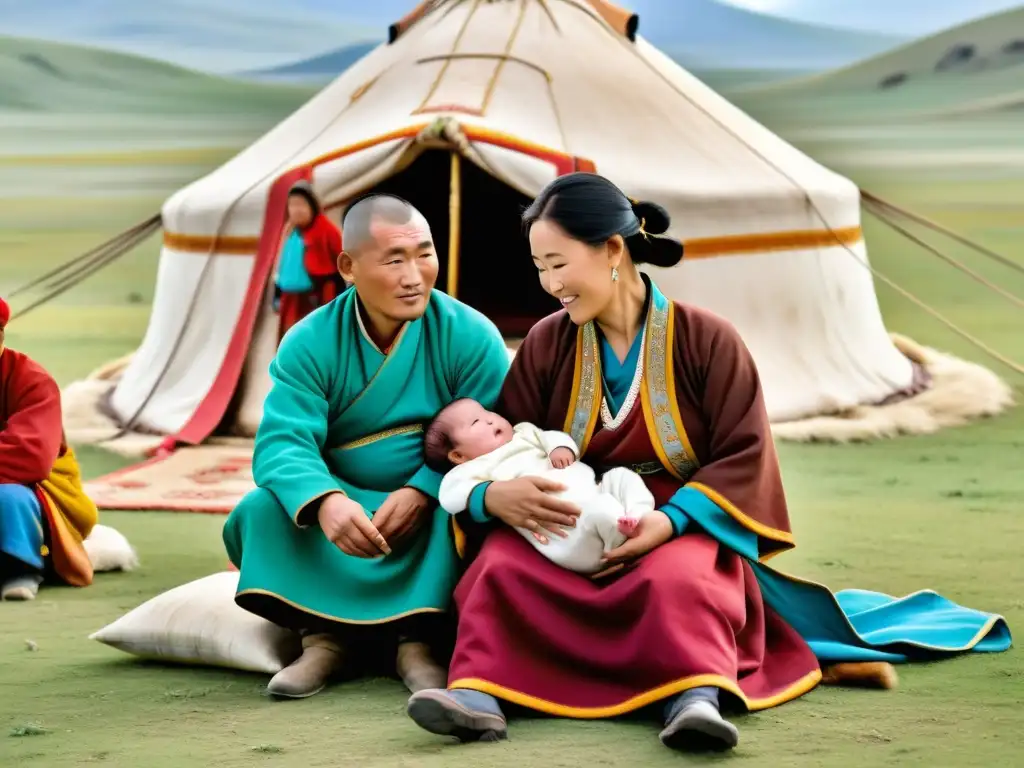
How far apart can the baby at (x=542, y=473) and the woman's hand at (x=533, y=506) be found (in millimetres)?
15

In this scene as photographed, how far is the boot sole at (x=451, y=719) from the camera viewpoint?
8.63 ft

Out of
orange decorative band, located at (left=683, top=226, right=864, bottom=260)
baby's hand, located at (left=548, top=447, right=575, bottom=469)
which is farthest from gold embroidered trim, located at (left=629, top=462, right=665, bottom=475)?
orange decorative band, located at (left=683, top=226, right=864, bottom=260)

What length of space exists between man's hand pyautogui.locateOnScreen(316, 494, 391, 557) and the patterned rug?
2.30m

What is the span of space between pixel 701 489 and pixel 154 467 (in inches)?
138

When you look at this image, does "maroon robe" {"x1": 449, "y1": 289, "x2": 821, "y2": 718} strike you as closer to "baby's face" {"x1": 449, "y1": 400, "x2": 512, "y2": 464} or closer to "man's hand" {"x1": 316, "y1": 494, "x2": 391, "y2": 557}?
"baby's face" {"x1": 449, "y1": 400, "x2": 512, "y2": 464}

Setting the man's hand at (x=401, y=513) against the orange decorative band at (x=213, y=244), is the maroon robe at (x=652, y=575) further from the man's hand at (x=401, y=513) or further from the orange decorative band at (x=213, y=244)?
the orange decorative band at (x=213, y=244)

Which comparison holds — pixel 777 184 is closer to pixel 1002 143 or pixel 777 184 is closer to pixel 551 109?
pixel 551 109

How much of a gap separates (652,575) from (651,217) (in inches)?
27.5

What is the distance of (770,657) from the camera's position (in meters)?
3.08

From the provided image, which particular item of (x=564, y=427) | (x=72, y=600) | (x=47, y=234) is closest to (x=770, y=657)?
(x=564, y=427)

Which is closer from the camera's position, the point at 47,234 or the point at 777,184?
the point at 777,184

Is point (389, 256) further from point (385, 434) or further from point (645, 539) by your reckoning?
point (645, 539)

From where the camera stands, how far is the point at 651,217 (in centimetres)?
307

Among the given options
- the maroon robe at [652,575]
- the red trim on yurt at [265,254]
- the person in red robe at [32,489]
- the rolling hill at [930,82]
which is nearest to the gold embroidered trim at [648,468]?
the maroon robe at [652,575]
